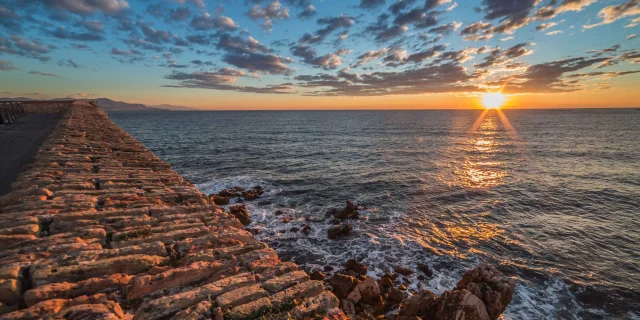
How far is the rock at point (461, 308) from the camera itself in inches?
314

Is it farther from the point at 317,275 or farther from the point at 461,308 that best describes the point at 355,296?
the point at 461,308

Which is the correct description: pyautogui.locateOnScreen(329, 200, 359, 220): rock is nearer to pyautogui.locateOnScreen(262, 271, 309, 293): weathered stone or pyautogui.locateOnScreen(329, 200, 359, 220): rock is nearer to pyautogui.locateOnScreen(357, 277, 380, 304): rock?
pyautogui.locateOnScreen(357, 277, 380, 304): rock

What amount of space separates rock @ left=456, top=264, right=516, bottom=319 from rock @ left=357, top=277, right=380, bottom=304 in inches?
124

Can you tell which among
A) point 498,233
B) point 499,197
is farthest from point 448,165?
point 498,233

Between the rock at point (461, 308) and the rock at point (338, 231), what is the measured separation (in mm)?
7274

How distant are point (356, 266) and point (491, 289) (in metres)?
5.14

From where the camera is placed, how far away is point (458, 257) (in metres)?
13.3

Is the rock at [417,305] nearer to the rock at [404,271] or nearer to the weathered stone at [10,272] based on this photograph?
the rock at [404,271]

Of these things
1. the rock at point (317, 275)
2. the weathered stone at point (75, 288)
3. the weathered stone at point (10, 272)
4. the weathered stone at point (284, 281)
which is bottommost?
the rock at point (317, 275)

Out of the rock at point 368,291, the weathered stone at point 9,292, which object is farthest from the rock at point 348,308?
the weathered stone at point 9,292

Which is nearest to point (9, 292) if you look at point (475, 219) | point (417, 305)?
point (417, 305)

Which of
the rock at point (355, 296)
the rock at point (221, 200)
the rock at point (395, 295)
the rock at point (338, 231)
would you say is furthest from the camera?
the rock at point (221, 200)

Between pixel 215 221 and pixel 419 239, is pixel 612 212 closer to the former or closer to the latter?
pixel 419 239

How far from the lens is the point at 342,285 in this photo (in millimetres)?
10133
